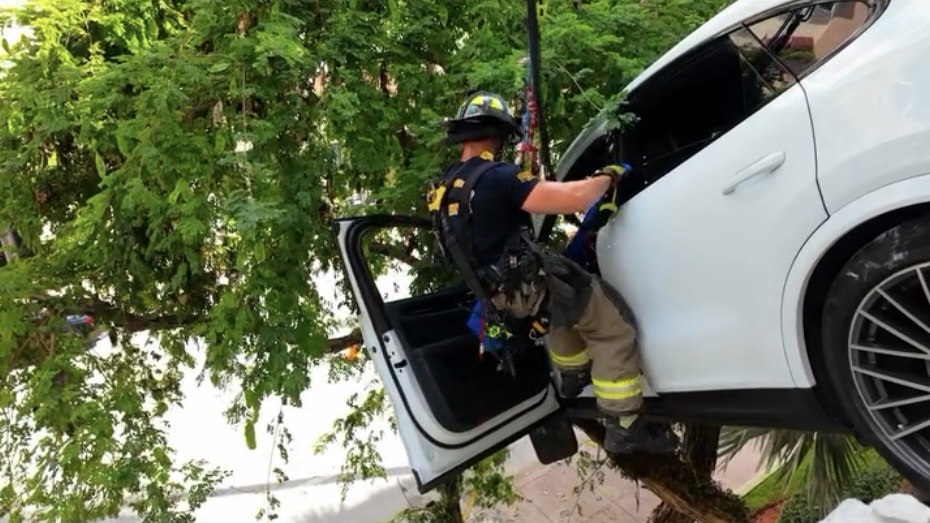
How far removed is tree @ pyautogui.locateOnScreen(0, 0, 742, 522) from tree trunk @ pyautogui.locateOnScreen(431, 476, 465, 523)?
6.41ft

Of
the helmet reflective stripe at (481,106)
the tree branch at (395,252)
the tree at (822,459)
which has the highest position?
the tree branch at (395,252)

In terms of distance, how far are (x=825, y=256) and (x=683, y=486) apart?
8.74 ft

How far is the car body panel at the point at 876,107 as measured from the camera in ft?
5.41

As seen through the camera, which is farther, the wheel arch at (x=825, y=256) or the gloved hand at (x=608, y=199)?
the gloved hand at (x=608, y=199)

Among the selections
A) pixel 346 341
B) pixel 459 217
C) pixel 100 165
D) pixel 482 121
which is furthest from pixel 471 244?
pixel 346 341

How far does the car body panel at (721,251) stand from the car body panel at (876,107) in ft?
0.16

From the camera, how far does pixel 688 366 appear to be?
2342 mm

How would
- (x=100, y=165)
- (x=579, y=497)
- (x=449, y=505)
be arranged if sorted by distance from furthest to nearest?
(x=579, y=497) < (x=449, y=505) < (x=100, y=165)

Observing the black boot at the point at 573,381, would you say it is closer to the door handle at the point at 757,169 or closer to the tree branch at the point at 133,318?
the door handle at the point at 757,169

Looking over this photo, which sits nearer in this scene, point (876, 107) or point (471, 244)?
point (876, 107)

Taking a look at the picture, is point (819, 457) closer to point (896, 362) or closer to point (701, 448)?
point (701, 448)

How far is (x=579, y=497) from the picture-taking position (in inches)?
255

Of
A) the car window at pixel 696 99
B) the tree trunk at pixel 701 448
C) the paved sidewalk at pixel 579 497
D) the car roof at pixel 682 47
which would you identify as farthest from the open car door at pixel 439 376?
the paved sidewalk at pixel 579 497

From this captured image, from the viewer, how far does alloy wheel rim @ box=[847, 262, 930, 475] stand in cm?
181
